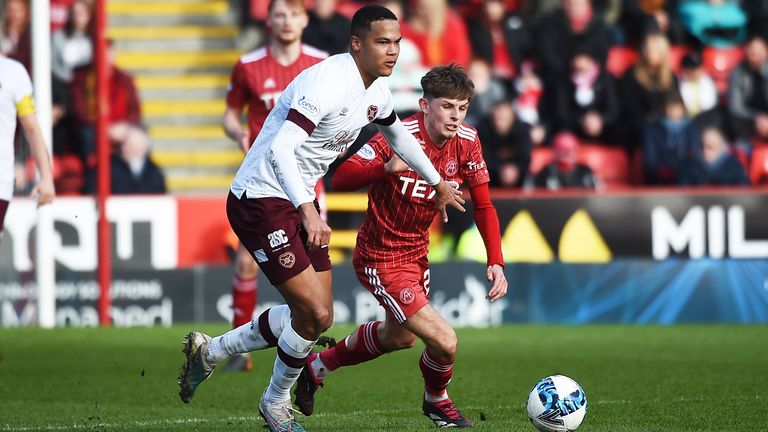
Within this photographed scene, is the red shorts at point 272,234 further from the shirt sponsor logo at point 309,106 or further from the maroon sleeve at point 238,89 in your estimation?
the maroon sleeve at point 238,89

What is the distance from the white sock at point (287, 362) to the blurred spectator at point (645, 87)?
9481mm

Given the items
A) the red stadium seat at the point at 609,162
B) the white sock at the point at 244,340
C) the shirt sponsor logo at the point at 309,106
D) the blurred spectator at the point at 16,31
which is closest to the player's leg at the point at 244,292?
the white sock at the point at 244,340

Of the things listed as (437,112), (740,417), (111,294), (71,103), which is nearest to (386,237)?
(437,112)

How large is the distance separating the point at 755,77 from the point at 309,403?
10176 millimetres

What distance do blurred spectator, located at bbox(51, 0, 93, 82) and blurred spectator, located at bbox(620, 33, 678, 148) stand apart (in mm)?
6143

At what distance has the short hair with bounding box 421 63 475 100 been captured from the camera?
22.8 feet

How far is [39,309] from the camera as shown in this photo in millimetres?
13039

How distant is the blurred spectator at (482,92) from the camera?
15188 millimetres

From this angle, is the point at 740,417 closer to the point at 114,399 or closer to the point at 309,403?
the point at 309,403

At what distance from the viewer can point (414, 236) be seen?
727cm

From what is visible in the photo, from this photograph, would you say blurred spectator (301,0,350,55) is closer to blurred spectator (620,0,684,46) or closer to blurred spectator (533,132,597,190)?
blurred spectator (533,132,597,190)

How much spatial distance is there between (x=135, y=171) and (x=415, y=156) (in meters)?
8.21

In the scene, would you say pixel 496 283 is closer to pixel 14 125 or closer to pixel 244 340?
pixel 244 340

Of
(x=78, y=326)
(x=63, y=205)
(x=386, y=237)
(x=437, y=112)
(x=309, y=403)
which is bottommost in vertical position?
(x=78, y=326)
